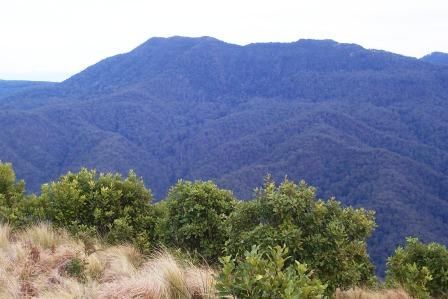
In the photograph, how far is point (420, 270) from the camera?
7.34 metres

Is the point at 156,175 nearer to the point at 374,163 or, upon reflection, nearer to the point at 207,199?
the point at 374,163

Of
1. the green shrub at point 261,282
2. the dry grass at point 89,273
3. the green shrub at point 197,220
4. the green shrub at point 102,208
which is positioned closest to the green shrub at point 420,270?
the dry grass at point 89,273

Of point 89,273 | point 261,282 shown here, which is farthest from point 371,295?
point 89,273

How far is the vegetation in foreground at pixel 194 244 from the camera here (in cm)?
481

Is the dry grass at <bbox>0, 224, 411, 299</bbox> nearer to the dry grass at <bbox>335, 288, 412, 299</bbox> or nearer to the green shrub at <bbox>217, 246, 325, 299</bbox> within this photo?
the dry grass at <bbox>335, 288, 412, 299</bbox>

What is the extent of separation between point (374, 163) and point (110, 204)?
5224 inches

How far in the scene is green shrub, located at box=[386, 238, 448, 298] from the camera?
22.4 ft

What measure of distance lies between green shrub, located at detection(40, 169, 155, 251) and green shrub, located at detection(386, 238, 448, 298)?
4.09 metres

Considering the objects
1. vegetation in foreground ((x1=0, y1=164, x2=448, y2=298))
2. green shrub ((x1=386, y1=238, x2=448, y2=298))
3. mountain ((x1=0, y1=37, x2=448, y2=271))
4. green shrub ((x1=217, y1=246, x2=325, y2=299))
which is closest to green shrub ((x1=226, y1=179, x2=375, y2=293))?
vegetation in foreground ((x1=0, y1=164, x2=448, y2=298))

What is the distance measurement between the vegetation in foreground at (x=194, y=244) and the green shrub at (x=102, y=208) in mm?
21

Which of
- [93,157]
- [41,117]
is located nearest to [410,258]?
[93,157]

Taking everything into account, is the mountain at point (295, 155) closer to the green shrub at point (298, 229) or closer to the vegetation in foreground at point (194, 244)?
the vegetation in foreground at point (194, 244)

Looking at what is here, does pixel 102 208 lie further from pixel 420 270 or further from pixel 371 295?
pixel 420 270

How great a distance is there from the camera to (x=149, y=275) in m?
5.33
